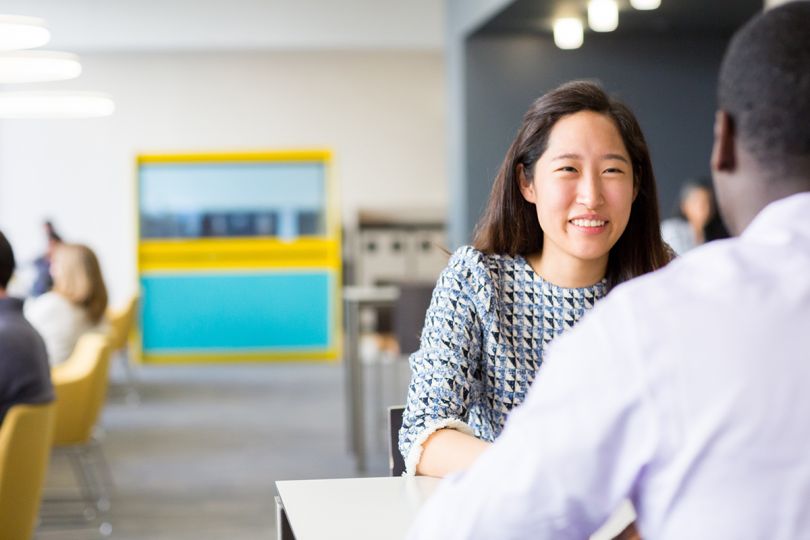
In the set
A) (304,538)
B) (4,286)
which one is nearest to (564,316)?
(304,538)

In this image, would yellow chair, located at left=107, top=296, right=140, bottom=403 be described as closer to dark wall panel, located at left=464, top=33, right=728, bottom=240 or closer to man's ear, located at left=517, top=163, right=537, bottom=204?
dark wall panel, located at left=464, top=33, right=728, bottom=240

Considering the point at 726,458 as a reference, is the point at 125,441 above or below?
below

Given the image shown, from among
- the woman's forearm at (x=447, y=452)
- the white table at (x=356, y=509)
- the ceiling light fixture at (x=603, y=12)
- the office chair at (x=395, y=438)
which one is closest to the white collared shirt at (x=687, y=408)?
the white table at (x=356, y=509)

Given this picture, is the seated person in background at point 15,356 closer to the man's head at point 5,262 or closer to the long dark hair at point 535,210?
the man's head at point 5,262

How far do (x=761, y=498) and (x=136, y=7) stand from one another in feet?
28.9

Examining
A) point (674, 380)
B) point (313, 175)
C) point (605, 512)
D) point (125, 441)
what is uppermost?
point (313, 175)

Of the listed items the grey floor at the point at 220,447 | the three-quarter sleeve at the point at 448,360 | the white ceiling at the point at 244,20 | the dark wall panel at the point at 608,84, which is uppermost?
the white ceiling at the point at 244,20

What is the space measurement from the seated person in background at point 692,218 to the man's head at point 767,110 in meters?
5.79

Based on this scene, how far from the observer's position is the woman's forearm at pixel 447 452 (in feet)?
6.20

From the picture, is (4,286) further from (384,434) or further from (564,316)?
(384,434)

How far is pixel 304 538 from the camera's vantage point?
1557 millimetres

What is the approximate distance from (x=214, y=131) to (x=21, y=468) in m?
8.49

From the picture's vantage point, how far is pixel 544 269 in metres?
2.25

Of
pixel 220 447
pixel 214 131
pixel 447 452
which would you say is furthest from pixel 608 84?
pixel 447 452
